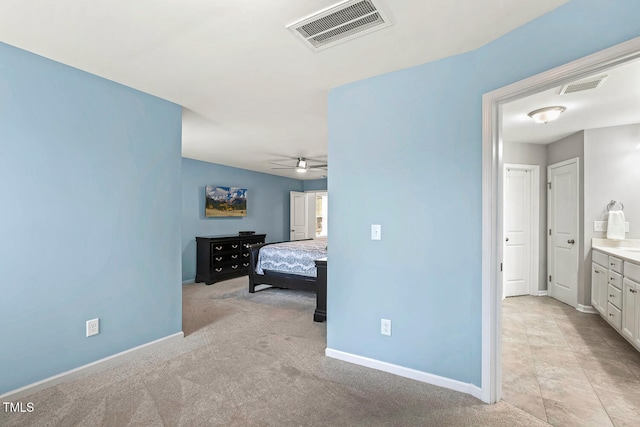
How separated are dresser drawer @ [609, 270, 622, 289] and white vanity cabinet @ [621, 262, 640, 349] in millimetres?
106

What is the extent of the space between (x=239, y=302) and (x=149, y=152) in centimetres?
253

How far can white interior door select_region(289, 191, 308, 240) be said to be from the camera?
28.3 feet

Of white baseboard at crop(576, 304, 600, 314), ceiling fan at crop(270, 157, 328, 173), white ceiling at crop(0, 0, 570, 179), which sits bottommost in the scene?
white baseboard at crop(576, 304, 600, 314)

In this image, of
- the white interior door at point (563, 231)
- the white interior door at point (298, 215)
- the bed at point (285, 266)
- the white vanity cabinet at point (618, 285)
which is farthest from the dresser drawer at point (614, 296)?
the white interior door at point (298, 215)

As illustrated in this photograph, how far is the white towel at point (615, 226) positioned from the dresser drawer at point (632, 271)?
1013 mm

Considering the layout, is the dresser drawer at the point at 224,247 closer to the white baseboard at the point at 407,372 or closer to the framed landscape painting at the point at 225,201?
the framed landscape painting at the point at 225,201

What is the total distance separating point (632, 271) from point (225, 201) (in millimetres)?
6291

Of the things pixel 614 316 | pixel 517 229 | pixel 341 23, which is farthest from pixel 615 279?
pixel 341 23

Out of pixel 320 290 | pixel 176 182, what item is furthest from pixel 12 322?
pixel 320 290

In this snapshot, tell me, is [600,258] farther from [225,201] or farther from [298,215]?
[298,215]

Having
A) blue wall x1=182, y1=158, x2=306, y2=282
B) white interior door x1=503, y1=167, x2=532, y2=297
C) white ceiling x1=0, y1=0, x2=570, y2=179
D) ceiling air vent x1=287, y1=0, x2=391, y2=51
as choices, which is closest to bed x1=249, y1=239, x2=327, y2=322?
blue wall x1=182, y1=158, x2=306, y2=282

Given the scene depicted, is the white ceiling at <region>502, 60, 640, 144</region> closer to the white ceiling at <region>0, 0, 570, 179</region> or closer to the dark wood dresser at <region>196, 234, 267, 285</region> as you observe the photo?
the white ceiling at <region>0, 0, 570, 179</region>

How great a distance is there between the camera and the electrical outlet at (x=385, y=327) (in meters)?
2.44

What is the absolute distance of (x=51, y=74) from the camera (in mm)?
2236
